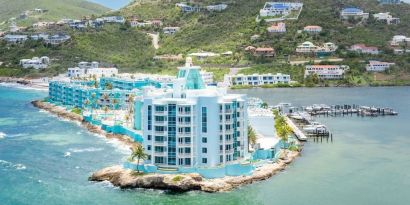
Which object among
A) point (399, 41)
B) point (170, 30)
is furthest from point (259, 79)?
point (170, 30)

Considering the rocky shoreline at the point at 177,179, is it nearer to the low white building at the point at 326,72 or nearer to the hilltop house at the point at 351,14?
the low white building at the point at 326,72

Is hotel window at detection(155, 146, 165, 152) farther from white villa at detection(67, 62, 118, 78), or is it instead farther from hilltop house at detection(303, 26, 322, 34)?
hilltop house at detection(303, 26, 322, 34)

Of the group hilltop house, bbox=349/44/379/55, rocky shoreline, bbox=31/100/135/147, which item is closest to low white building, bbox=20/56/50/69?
rocky shoreline, bbox=31/100/135/147

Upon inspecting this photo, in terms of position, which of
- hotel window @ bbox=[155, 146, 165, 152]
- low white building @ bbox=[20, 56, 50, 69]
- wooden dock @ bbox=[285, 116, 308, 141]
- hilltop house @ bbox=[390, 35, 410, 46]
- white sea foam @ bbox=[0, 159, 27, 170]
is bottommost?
white sea foam @ bbox=[0, 159, 27, 170]

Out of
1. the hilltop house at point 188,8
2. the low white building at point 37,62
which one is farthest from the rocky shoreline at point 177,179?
the hilltop house at point 188,8

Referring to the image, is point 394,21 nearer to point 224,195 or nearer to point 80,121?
point 80,121
